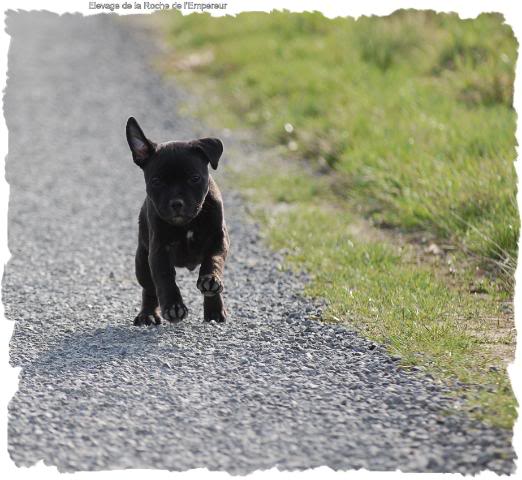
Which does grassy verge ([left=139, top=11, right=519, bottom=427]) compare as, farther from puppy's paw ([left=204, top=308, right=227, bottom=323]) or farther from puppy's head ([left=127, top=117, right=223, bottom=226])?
puppy's head ([left=127, top=117, right=223, bottom=226])

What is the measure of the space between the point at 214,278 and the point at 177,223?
419 mm

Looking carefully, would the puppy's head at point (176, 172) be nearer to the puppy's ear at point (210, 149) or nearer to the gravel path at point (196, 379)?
the puppy's ear at point (210, 149)

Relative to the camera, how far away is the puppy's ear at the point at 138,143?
19.6ft

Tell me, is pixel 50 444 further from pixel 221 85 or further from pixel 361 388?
pixel 221 85

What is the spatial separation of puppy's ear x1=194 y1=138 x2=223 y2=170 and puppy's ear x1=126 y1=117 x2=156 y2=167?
0.96ft

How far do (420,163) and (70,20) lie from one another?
1404cm

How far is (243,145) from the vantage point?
461 inches

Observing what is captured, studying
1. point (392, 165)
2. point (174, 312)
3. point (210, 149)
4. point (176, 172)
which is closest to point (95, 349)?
point (174, 312)

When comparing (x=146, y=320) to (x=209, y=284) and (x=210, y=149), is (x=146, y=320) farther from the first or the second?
(x=210, y=149)

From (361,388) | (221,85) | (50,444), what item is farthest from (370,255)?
(221,85)

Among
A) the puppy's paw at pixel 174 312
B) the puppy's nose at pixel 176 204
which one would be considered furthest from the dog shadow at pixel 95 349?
the puppy's nose at pixel 176 204

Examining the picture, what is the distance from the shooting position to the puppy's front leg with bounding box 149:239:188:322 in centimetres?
582

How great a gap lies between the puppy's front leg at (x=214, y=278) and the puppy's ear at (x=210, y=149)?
47cm

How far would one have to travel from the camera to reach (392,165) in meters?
9.27
